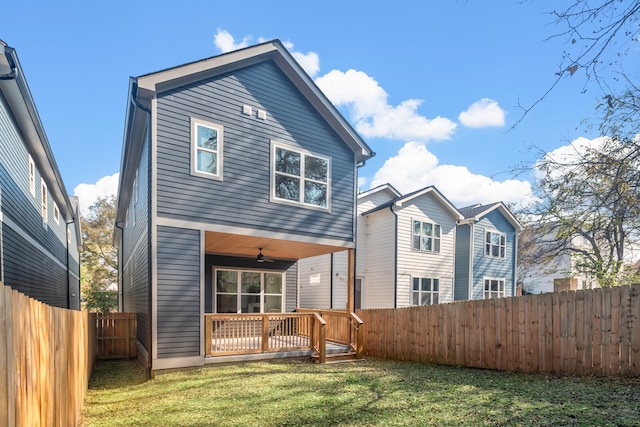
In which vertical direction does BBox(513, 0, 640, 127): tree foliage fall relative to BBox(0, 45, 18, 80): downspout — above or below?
below

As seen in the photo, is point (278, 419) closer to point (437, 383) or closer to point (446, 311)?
point (437, 383)

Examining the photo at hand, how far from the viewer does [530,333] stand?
23.4 ft

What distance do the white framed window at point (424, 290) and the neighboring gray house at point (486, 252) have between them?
8.13 feet

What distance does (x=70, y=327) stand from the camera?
13.7 ft

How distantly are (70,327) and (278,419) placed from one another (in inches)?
110

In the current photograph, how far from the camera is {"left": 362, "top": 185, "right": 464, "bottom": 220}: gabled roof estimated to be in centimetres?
1666

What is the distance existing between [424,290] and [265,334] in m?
10.8

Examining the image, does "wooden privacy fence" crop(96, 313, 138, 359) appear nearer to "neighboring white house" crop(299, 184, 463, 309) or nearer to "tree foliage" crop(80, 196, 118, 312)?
"neighboring white house" crop(299, 184, 463, 309)

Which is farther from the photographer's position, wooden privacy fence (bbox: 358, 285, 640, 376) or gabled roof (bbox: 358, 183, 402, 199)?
gabled roof (bbox: 358, 183, 402, 199)

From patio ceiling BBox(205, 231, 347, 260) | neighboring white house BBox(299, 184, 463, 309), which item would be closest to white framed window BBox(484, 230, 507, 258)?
neighboring white house BBox(299, 184, 463, 309)

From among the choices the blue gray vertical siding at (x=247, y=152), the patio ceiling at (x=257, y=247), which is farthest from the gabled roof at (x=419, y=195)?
the blue gray vertical siding at (x=247, y=152)

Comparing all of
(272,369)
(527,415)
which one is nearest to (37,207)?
(272,369)

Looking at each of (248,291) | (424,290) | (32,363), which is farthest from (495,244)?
(32,363)

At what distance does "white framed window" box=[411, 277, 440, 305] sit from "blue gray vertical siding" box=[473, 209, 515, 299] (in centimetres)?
300
